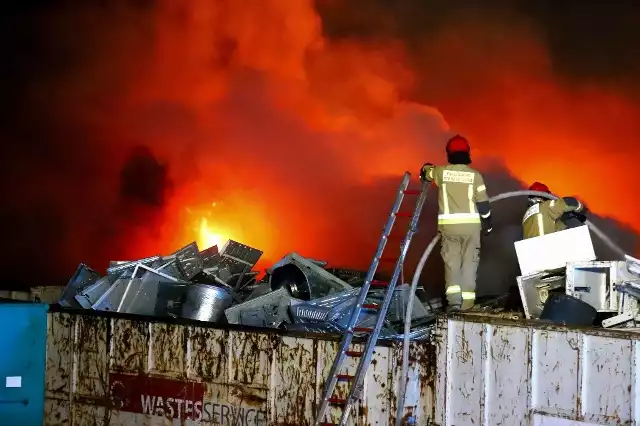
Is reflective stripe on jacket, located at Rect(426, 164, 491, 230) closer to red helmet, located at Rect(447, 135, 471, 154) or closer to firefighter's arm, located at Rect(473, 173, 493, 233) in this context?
firefighter's arm, located at Rect(473, 173, 493, 233)

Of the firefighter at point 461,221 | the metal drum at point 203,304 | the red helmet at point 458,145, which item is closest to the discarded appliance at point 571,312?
the firefighter at point 461,221

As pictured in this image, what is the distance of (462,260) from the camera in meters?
7.20

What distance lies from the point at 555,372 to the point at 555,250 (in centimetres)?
140

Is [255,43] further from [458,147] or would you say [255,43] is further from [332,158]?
[458,147]

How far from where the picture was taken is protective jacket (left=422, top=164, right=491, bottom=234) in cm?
715

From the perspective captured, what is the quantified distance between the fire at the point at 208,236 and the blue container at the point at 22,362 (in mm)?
5264

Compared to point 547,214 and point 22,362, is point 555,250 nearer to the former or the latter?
point 547,214

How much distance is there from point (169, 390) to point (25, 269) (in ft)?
28.1

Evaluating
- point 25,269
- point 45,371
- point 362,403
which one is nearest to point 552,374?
point 362,403

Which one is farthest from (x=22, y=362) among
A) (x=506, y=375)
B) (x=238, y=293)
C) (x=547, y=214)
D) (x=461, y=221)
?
(x=547, y=214)

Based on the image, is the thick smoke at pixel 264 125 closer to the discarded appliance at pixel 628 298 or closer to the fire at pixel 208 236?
the fire at pixel 208 236

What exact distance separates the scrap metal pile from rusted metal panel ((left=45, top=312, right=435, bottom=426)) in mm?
386

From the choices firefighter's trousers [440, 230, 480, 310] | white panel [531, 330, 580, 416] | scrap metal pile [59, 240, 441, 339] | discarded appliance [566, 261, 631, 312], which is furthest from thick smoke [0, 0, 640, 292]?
white panel [531, 330, 580, 416]

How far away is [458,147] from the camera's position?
24.0 ft
